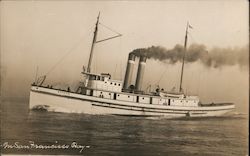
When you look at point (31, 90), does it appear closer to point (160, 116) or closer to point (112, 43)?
point (112, 43)

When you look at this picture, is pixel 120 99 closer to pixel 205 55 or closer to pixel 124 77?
pixel 124 77

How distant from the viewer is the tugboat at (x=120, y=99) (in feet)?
5.49

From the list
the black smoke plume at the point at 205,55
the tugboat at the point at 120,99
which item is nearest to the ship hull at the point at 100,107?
the tugboat at the point at 120,99


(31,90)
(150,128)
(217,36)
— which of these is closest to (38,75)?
(31,90)

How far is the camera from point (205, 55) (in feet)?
5.82

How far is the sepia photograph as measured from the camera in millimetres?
1608

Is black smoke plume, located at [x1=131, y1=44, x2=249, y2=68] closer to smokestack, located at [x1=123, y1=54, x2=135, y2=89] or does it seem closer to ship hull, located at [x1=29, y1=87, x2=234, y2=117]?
smokestack, located at [x1=123, y1=54, x2=135, y2=89]

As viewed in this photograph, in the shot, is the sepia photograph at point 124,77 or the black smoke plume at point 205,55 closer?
the sepia photograph at point 124,77

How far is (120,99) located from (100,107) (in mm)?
94

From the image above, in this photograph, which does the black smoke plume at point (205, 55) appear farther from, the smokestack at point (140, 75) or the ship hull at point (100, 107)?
the ship hull at point (100, 107)

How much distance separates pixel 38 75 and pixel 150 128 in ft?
1.75

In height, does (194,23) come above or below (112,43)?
above

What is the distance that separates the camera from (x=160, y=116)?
178 cm

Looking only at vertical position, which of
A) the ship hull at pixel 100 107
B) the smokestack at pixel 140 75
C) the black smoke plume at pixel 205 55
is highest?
the black smoke plume at pixel 205 55
